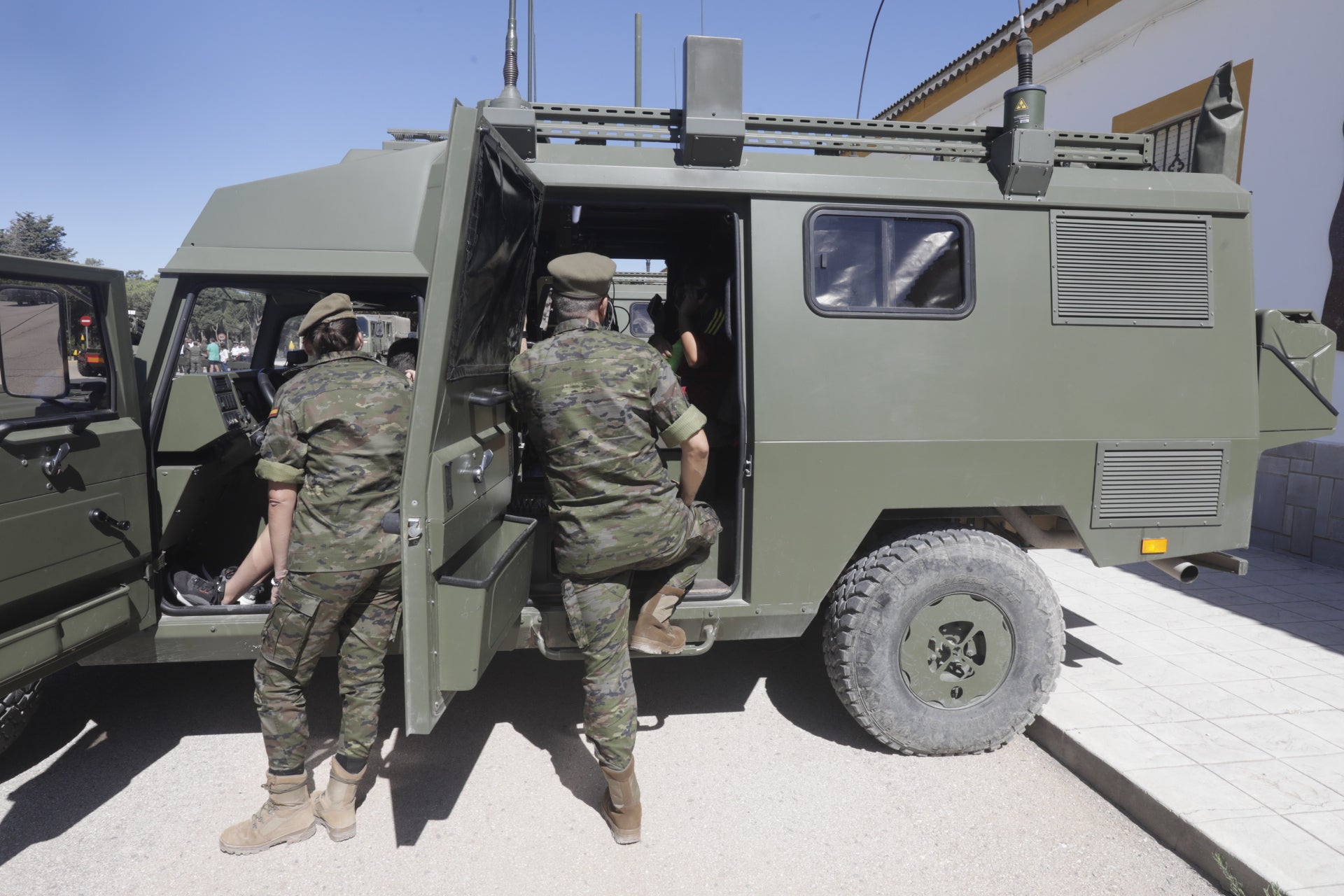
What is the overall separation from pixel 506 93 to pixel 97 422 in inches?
74.7

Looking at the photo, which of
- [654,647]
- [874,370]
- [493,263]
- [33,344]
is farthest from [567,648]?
[33,344]

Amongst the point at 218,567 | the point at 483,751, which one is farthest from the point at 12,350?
the point at 483,751

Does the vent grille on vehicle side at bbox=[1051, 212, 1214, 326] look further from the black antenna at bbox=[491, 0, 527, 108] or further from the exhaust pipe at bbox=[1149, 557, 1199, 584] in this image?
the black antenna at bbox=[491, 0, 527, 108]

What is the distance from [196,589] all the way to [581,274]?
2094 mm

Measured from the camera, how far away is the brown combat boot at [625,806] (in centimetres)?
A: 288

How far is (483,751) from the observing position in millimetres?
3541

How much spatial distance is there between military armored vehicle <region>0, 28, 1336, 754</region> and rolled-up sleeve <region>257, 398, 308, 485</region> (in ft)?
1.83

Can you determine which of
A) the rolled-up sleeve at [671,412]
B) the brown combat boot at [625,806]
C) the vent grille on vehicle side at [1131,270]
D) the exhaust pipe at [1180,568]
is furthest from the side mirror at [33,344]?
the exhaust pipe at [1180,568]

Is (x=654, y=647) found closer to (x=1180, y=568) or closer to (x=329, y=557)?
(x=329, y=557)

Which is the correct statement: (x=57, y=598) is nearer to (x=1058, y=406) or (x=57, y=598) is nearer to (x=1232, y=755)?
(x=1058, y=406)

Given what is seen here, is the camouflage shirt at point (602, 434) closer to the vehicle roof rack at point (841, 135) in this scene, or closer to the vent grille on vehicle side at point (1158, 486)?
the vehicle roof rack at point (841, 135)

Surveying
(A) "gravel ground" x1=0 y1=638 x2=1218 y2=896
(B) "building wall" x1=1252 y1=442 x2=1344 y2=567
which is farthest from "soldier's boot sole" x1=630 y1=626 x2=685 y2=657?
(B) "building wall" x1=1252 y1=442 x2=1344 y2=567

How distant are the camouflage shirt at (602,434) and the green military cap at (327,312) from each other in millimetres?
666

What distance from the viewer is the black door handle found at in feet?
8.95
